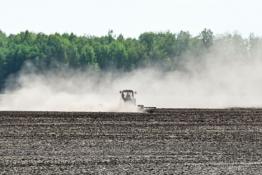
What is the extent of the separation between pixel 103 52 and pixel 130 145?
14803 cm

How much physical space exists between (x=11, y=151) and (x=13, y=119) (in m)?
21.3

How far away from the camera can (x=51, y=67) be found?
17438 centimetres

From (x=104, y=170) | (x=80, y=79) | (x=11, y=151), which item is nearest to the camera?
(x=104, y=170)

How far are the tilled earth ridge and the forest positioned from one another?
108957 millimetres

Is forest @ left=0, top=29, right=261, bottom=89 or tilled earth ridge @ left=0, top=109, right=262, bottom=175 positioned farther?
forest @ left=0, top=29, right=261, bottom=89

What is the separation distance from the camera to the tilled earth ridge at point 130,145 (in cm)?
3222

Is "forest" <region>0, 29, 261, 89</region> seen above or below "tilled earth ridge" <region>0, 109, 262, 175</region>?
above

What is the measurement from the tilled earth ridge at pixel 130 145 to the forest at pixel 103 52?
109 m

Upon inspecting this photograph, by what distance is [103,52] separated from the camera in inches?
7392

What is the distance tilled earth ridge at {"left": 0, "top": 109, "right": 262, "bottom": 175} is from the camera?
3222cm

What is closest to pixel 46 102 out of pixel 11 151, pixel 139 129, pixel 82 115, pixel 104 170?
pixel 82 115

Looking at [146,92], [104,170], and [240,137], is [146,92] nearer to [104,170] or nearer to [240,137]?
[240,137]

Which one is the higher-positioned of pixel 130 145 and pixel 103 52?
pixel 103 52

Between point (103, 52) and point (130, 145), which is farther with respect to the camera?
point (103, 52)
